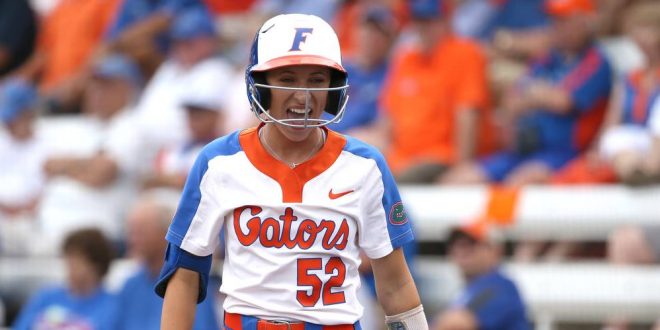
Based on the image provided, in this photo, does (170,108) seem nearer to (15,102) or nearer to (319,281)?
(15,102)

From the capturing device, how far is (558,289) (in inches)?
308

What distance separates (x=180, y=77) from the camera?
9.75 metres

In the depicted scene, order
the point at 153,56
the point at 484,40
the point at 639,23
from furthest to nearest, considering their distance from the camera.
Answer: the point at 153,56, the point at 484,40, the point at 639,23

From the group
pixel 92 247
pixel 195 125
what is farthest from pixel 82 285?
pixel 195 125

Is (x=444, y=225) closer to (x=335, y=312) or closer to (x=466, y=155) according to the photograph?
(x=466, y=155)

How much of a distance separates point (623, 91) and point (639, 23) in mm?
517

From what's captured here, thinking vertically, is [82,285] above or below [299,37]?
below

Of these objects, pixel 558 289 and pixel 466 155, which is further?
pixel 466 155

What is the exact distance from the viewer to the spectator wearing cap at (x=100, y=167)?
9375mm

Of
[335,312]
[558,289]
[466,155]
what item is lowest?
[335,312]

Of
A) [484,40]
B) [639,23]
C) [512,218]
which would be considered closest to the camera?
[639,23]

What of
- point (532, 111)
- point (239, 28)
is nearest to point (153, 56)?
point (239, 28)

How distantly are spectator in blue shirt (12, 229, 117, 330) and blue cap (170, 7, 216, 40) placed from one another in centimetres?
213

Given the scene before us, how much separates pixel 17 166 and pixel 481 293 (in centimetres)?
448
